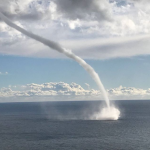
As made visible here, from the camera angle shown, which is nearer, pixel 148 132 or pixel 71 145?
pixel 71 145

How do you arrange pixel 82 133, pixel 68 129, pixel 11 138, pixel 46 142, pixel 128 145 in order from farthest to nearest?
pixel 68 129, pixel 82 133, pixel 11 138, pixel 46 142, pixel 128 145

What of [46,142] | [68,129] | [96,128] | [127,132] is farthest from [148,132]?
[46,142]

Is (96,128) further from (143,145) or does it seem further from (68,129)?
(143,145)

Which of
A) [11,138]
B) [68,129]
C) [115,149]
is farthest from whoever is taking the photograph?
[68,129]

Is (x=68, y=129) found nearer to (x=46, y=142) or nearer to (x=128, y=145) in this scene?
(x=46, y=142)

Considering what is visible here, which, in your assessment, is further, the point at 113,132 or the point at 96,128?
the point at 96,128

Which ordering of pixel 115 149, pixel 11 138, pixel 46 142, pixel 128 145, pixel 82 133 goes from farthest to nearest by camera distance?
pixel 82 133
pixel 11 138
pixel 46 142
pixel 128 145
pixel 115 149

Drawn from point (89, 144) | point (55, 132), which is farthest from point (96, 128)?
point (89, 144)

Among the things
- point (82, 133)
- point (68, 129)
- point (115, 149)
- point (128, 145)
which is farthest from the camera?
point (68, 129)
